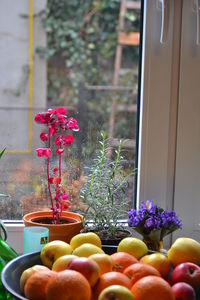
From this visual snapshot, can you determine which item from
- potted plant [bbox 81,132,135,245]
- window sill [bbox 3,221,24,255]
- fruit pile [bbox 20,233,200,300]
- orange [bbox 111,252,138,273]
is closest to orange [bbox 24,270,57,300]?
fruit pile [bbox 20,233,200,300]

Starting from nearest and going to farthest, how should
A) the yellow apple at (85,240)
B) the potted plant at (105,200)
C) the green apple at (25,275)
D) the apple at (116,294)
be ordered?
the apple at (116,294) → the green apple at (25,275) → the yellow apple at (85,240) → the potted plant at (105,200)

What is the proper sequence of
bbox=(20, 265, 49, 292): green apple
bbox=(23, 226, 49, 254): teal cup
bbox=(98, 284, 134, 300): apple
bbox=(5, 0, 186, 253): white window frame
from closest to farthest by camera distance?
bbox=(98, 284, 134, 300): apple, bbox=(20, 265, 49, 292): green apple, bbox=(23, 226, 49, 254): teal cup, bbox=(5, 0, 186, 253): white window frame

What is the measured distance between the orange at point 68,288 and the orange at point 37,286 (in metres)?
0.03

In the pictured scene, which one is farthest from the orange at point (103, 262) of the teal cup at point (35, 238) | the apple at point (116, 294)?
the teal cup at point (35, 238)

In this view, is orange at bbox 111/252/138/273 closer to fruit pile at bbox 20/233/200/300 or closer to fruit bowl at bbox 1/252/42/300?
fruit pile at bbox 20/233/200/300

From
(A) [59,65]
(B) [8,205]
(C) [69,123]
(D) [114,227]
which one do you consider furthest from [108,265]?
(A) [59,65]

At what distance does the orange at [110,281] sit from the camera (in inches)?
27.0

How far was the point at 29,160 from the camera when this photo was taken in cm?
124

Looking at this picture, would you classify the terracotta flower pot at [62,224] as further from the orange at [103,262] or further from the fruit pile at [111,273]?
the orange at [103,262]

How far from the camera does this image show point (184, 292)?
679 millimetres

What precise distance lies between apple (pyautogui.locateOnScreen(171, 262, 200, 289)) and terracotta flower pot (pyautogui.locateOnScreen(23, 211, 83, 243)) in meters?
0.35

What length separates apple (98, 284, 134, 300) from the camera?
0.62m

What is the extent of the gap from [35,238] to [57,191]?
18cm

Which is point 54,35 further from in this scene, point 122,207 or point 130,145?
point 122,207
